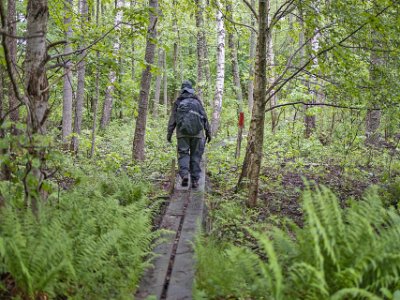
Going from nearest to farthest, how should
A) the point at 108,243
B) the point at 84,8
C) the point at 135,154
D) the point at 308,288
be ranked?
the point at 308,288 → the point at 108,243 → the point at 135,154 → the point at 84,8

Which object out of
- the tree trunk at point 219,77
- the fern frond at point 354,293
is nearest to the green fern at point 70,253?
the fern frond at point 354,293

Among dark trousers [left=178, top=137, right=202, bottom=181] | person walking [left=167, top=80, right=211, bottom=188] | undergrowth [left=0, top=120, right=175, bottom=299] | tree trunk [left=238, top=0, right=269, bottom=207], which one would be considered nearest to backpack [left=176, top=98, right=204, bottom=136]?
person walking [left=167, top=80, right=211, bottom=188]

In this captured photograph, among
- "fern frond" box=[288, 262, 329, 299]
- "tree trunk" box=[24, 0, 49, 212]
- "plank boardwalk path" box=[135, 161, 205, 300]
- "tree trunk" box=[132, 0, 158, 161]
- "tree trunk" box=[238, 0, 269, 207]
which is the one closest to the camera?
"fern frond" box=[288, 262, 329, 299]

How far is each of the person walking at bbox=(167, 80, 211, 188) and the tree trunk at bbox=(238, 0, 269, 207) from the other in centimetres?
142

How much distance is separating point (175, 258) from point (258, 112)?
3842 mm

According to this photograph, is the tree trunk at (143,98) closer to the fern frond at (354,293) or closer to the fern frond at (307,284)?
the fern frond at (307,284)

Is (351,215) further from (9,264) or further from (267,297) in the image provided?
(9,264)

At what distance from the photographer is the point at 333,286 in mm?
3514

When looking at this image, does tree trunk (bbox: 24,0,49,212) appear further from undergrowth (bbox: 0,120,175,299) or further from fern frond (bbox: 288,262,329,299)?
fern frond (bbox: 288,262,329,299)

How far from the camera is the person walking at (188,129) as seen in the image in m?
9.12

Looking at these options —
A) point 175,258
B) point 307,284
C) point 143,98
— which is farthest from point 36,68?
point 143,98

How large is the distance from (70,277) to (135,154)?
7.92 meters

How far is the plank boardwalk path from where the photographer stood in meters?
4.40

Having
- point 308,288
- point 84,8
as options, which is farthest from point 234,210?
point 84,8
